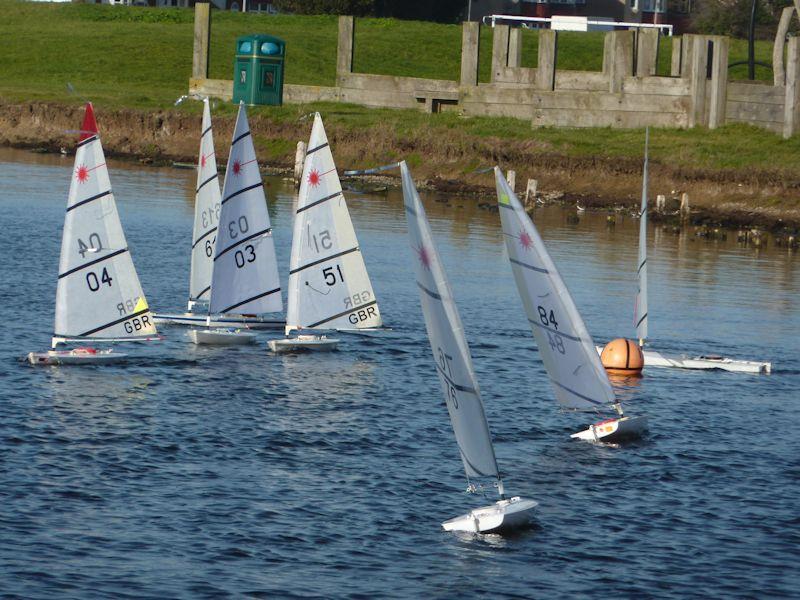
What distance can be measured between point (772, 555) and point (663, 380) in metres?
13.6

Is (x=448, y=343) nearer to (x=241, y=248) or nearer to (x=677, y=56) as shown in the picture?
(x=241, y=248)

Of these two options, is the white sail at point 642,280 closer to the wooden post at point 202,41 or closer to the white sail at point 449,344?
the white sail at point 449,344

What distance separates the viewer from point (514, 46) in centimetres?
8138

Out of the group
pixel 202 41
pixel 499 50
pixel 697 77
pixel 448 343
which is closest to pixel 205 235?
pixel 448 343

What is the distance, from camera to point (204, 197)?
132ft

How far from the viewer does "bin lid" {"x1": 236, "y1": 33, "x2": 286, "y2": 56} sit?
8488 cm

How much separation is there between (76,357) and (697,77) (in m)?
44.5

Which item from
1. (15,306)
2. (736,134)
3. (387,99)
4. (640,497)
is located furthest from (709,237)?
(640,497)

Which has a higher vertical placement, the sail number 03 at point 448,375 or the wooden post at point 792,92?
the wooden post at point 792,92

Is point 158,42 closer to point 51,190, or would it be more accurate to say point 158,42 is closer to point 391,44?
point 391,44

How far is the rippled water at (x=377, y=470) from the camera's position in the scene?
866 inches

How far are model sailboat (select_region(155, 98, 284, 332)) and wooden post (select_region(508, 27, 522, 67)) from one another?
43.6m

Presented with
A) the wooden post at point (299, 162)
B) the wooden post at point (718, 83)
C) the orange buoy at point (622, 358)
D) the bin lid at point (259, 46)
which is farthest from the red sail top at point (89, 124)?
the bin lid at point (259, 46)

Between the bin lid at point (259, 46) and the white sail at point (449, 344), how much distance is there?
211ft
